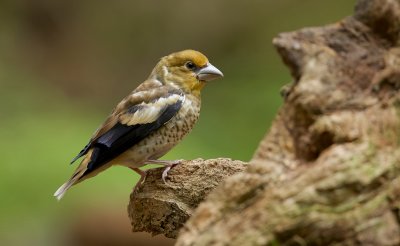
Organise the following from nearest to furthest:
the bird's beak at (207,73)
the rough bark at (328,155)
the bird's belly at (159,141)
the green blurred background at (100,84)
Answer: the rough bark at (328,155) → the bird's belly at (159,141) → the bird's beak at (207,73) → the green blurred background at (100,84)

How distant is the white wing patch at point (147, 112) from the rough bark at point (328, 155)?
5.75 ft

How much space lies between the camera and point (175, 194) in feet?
14.4

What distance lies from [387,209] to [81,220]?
580 cm

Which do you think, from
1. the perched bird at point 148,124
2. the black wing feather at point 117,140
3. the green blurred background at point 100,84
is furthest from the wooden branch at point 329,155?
the green blurred background at point 100,84

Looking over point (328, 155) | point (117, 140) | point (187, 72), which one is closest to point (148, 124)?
point (117, 140)

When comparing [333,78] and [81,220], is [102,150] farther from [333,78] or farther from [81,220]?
[81,220]

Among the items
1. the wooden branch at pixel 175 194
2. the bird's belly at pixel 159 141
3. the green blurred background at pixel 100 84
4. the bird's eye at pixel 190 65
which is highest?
the bird's eye at pixel 190 65

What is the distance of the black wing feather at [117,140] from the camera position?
4699 mm

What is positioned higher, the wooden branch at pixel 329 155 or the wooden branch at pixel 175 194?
the wooden branch at pixel 329 155

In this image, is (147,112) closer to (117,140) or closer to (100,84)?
(117,140)

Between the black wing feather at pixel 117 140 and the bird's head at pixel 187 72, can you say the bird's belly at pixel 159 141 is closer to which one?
the black wing feather at pixel 117 140

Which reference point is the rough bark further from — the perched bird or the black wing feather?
the black wing feather

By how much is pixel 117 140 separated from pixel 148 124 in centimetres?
21

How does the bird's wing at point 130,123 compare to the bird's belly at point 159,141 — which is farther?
the bird's belly at point 159,141
